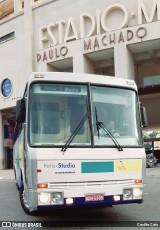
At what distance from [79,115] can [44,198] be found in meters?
1.68

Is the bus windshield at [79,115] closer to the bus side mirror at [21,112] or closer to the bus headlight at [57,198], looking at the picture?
the bus side mirror at [21,112]

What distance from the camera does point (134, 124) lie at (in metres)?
7.61

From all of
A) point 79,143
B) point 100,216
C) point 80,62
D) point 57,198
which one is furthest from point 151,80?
Result: point 57,198

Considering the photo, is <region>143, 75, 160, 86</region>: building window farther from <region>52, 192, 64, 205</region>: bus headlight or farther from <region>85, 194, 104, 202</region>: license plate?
<region>52, 192, 64, 205</region>: bus headlight

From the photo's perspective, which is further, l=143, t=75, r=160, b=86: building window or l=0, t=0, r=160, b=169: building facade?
l=143, t=75, r=160, b=86: building window

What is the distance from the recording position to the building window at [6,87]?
125ft

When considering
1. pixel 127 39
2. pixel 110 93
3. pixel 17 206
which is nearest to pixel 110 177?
pixel 110 93

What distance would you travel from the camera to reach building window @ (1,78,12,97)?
38034 mm

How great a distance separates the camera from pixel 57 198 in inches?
263

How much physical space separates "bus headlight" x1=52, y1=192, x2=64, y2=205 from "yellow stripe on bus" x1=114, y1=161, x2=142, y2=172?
3.73ft

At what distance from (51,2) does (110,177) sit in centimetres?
2906

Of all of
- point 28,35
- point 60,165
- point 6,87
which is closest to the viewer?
point 60,165

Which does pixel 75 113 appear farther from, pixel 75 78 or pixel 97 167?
pixel 97 167

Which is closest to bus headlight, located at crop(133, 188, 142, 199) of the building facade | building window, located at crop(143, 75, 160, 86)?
the building facade
